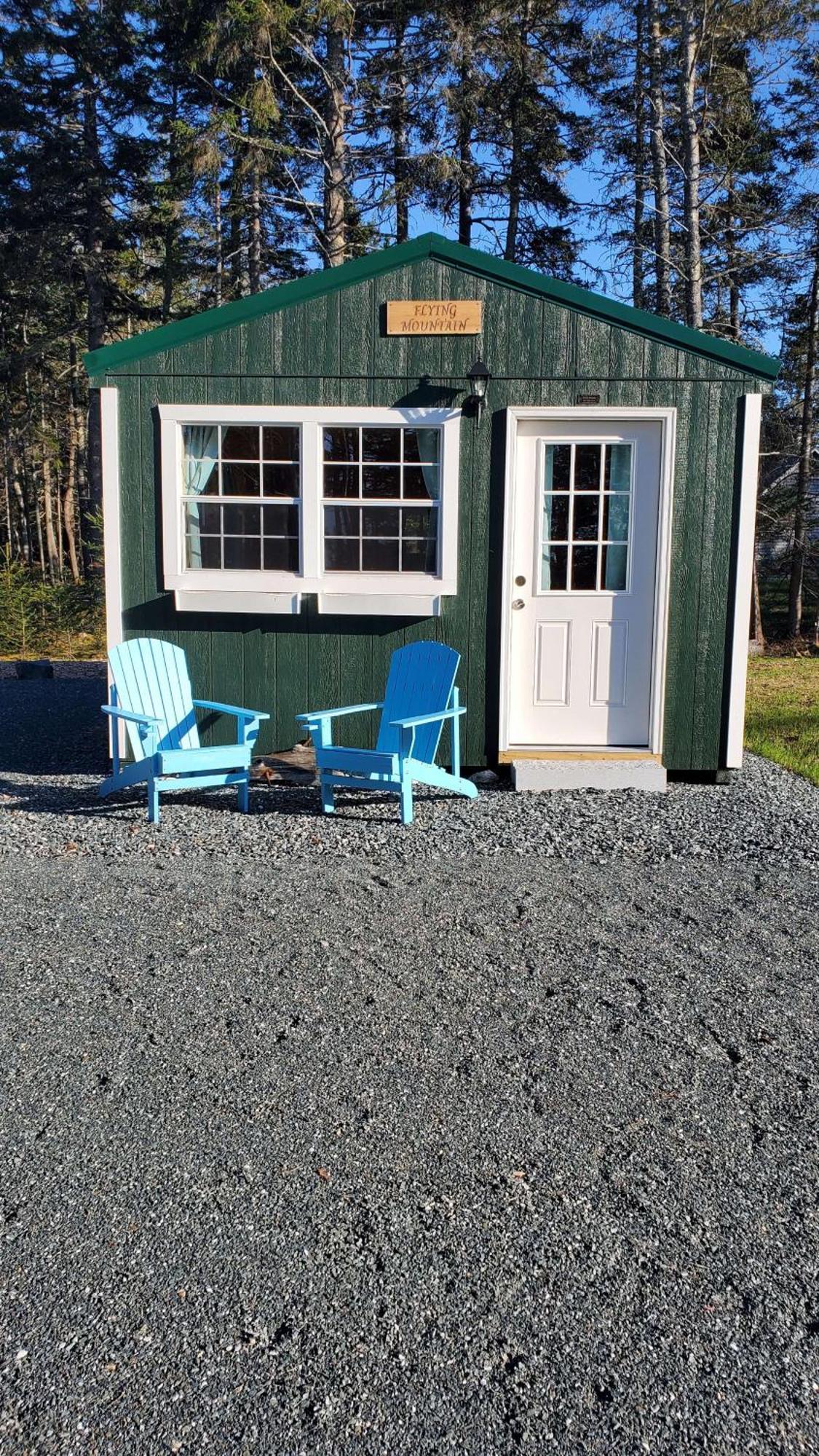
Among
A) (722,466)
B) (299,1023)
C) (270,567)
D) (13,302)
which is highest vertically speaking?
(13,302)

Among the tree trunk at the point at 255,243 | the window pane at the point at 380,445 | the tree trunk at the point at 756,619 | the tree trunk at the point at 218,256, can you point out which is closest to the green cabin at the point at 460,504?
the window pane at the point at 380,445

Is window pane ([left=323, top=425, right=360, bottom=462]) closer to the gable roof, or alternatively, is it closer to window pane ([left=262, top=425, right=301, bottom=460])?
window pane ([left=262, top=425, right=301, bottom=460])

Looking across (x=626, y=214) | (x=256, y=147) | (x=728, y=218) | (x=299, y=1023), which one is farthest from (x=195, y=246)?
(x=299, y=1023)

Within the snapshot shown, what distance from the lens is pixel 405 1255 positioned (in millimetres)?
2104

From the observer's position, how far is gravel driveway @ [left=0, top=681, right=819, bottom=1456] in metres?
1.74

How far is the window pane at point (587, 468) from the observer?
660 centimetres

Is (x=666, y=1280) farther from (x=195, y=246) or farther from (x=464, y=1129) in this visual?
(x=195, y=246)

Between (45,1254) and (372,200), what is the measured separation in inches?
642

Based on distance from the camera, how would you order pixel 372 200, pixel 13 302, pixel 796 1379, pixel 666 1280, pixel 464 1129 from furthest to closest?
pixel 13 302, pixel 372 200, pixel 464 1129, pixel 666 1280, pixel 796 1379

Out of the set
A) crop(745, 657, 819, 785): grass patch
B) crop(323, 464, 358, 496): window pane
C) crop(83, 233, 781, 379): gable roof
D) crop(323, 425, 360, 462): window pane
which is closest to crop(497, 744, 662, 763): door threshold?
crop(745, 657, 819, 785): grass patch

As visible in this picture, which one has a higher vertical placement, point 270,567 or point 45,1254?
point 270,567

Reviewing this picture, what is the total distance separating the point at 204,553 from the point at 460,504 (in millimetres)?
1639

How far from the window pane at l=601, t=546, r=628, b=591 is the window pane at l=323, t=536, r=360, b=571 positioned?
155cm

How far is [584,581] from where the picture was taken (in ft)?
22.0
